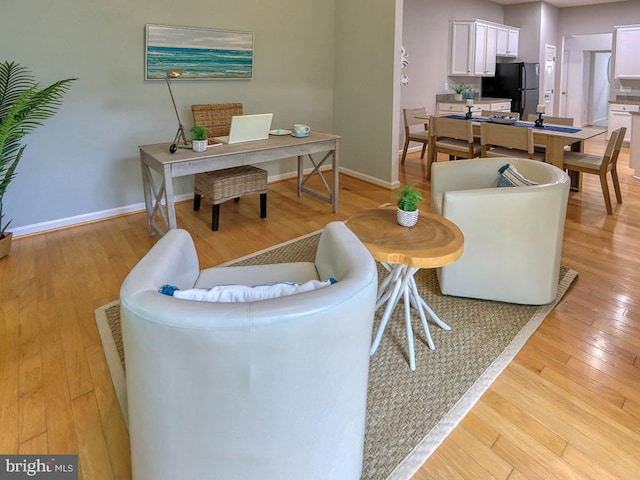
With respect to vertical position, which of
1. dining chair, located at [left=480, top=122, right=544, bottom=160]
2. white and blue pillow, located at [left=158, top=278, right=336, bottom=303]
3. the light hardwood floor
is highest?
dining chair, located at [left=480, top=122, right=544, bottom=160]

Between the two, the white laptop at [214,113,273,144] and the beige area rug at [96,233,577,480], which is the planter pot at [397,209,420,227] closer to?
the beige area rug at [96,233,577,480]

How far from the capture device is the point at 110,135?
3791 mm

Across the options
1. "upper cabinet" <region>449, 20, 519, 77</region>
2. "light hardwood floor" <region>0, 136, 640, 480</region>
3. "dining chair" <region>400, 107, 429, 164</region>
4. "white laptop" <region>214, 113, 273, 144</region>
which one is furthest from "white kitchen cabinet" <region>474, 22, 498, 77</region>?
"white laptop" <region>214, 113, 273, 144</region>

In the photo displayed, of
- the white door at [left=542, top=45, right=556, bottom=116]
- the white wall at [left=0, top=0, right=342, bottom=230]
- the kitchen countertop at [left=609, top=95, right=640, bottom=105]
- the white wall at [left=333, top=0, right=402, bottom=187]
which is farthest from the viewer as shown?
the white door at [left=542, top=45, right=556, bottom=116]

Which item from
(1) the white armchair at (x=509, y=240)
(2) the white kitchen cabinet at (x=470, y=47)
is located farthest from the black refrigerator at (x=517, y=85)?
(1) the white armchair at (x=509, y=240)

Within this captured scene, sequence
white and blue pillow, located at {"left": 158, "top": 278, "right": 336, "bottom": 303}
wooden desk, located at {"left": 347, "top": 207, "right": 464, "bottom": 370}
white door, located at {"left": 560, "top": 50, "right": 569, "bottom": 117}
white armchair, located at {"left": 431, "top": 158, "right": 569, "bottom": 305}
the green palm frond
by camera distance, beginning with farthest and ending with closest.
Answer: white door, located at {"left": 560, "top": 50, "right": 569, "bottom": 117} → the green palm frond → white armchair, located at {"left": 431, "top": 158, "right": 569, "bottom": 305} → wooden desk, located at {"left": 347, "top": 207, "right": 464, "bottom": 370} → white and blue pillow, located at {"left": 158, "top": 278, "right": 336, "bottom": 303}

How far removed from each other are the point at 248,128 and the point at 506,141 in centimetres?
264

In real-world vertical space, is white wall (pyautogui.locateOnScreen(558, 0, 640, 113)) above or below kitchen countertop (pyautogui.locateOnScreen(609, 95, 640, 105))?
above

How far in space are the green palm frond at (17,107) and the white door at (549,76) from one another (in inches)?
343

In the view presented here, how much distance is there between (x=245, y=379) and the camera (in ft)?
3.21

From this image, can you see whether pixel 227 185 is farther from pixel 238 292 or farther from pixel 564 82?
pixel 564 82

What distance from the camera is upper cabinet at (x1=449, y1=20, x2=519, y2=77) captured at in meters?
7.18

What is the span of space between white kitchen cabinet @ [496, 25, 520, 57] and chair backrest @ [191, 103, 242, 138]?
582 cm

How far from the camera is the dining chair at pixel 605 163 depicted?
3.89m
